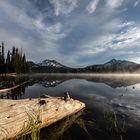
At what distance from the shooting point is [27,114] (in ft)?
31.8

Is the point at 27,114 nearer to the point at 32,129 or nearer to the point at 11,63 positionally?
the point at 32,129

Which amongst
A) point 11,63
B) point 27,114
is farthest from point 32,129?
point 11,63

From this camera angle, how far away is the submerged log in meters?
8.45

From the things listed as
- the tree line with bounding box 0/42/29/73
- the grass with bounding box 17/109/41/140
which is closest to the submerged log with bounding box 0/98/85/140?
the grass with bounding box 17/109/41/140

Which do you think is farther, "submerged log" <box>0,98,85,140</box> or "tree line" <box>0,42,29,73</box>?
"tree line" <box>0,42,29,73</box>

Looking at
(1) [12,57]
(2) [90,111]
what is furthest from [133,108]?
(1) [12,57]

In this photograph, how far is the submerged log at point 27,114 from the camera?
8.45 meters

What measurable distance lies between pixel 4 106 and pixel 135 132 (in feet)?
22.9

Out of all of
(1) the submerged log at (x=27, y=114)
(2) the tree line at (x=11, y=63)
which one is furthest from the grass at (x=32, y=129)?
(2) the tree line at (x=11, y=63)

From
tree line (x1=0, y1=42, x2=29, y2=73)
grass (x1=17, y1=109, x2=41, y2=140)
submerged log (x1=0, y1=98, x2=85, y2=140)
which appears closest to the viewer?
grass (x1=17, y1=109, x2=41, y2=140)

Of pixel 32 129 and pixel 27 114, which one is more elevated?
pixel 32 129

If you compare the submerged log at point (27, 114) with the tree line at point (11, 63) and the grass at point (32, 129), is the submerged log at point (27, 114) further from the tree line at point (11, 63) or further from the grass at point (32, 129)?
the tree line at point (11, 63)

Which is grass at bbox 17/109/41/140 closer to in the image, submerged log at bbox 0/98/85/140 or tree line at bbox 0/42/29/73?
submerged log at bbox 0/98/85/140

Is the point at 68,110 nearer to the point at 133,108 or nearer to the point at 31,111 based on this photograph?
the point at 31,111
